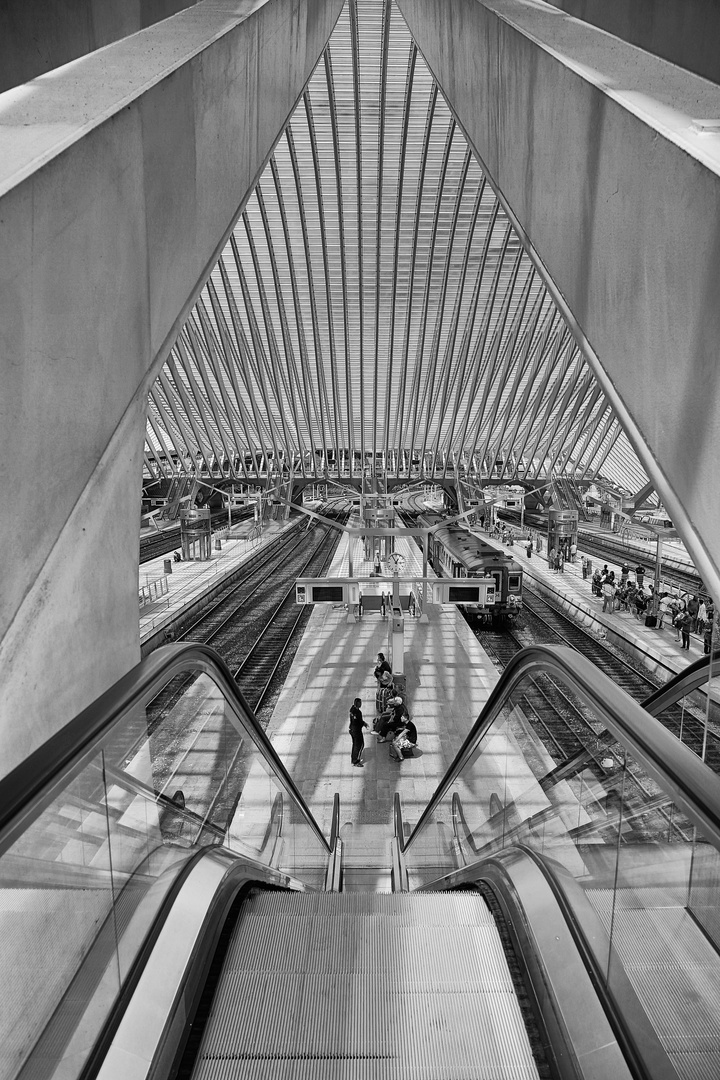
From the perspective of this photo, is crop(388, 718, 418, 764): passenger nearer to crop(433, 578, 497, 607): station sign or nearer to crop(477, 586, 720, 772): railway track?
crop(477, 586, 720, 772): railway track

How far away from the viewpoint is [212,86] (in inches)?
218

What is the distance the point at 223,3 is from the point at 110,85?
14.6 ft

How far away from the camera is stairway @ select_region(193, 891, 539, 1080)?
2.55 metres

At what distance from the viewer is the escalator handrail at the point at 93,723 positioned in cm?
196

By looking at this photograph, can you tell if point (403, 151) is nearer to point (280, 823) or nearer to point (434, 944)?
point (280, 823)

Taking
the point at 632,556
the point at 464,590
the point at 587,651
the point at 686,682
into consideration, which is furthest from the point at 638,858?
the point at 632,556

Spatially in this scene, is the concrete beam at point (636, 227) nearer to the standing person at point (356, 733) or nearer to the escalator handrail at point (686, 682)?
the escalator handrail at point (686, 682)

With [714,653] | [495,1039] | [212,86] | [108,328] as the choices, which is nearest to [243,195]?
[212,86]

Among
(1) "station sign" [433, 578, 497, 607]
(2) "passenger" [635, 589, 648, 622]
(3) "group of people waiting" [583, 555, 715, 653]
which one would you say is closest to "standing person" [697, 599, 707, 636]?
(3) "group of people waiting" [583, 555, 715, 653]

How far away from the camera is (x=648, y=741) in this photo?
2379 millimetres

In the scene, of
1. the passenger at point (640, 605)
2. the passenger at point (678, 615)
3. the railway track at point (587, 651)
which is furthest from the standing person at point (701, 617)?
the railway track at point (587, 651)

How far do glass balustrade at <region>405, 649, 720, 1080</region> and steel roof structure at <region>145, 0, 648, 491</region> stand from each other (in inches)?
658

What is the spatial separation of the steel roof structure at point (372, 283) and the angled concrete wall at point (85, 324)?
13572 millimetres

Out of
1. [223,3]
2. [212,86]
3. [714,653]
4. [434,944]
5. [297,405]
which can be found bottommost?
[434,944]
